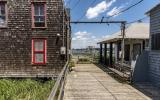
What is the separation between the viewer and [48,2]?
2391 centimetres

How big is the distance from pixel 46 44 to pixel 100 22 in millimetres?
6643

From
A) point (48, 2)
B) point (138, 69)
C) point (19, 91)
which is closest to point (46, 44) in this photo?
point (48, 2)

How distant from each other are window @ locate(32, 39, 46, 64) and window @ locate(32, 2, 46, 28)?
3.55 feet

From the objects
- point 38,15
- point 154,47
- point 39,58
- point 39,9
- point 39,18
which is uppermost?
point 39,9

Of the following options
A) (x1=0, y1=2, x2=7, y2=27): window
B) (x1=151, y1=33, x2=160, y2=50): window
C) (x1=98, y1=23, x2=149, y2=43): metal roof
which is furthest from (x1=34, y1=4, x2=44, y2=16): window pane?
A: (x1=151, y1=33, x2=160, y2=50): window

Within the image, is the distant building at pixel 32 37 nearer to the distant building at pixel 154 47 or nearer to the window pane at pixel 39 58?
the window pane at pixel 39 58

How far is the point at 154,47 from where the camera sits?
1816 cm

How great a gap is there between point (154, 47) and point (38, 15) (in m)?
9.17

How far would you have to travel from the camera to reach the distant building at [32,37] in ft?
78.8

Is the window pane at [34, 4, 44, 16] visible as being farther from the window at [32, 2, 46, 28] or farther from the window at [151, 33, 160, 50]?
the window at [151, 33, 160, 50]

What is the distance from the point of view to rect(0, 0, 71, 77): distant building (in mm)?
24031

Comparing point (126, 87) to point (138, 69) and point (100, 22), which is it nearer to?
point (138, 69)

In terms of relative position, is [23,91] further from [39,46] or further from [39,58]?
[39,46]

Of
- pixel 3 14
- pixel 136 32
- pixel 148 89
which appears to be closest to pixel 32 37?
pixel 3 14
